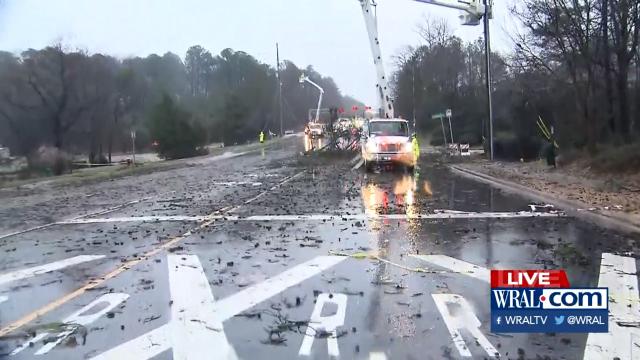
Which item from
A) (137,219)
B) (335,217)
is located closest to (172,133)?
(137,219)

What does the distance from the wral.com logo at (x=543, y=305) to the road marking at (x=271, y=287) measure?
3309mm

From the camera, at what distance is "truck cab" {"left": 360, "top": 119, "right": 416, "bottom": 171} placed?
83.1 ft

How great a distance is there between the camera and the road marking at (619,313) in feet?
16.4

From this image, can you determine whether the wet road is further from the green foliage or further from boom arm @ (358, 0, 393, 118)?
the green foliage

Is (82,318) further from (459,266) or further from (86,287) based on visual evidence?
(459,266)

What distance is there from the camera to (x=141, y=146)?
284 feet

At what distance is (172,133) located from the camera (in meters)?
53.8

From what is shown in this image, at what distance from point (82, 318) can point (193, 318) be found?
1.19 m

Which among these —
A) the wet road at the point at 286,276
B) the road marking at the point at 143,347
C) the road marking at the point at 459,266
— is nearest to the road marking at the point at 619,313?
the wet road at the point at 286,276

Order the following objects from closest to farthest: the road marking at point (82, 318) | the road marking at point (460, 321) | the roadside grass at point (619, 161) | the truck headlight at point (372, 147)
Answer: the road marking at point (460, 321)
the road marking at point (82, 318)
the roadside grass at point (619, 161)
the truck headlight at point (372, 147)

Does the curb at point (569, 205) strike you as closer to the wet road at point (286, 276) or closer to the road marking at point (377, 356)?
the wet road at point (286, 276)

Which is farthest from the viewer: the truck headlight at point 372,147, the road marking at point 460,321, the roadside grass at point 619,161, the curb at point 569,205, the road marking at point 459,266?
the truck headlight at point 372,147

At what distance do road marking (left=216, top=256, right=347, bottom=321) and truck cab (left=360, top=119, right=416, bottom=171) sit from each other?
16.8 meters

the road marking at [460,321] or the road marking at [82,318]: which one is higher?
the road marking at [82,318]
